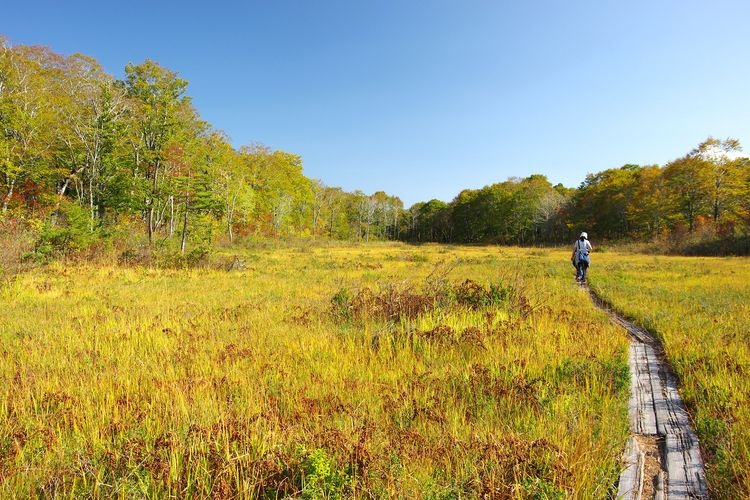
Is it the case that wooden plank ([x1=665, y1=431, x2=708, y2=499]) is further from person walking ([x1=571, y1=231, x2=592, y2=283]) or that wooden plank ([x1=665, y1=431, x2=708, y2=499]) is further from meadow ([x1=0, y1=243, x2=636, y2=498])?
person walking ([x1=571, y1=231, x2=592, y2=283])

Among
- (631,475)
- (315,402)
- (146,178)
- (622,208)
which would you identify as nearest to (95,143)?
(146,178)

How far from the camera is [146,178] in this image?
26703mm

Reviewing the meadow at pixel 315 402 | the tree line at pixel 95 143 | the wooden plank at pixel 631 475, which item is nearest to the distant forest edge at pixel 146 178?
the tree line at pixel 95 143

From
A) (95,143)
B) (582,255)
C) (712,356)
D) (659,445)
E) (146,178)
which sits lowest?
(659,445)

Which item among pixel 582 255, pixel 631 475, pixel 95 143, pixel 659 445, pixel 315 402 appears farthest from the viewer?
pixel 95 143

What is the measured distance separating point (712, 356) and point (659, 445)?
9.51 feet

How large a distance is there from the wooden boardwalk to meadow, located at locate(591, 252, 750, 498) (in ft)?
0.33

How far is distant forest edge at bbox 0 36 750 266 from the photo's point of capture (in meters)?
23.3

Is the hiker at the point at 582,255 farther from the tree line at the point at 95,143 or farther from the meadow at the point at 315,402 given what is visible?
the tree line at the point at 95,143

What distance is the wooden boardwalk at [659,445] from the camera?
269cm

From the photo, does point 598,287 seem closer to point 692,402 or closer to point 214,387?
point 692,402

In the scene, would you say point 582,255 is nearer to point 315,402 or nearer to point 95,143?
point 315,402

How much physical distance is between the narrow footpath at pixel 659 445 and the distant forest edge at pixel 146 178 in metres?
19.6

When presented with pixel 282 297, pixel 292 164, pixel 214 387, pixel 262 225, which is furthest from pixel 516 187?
pixel 214 387
